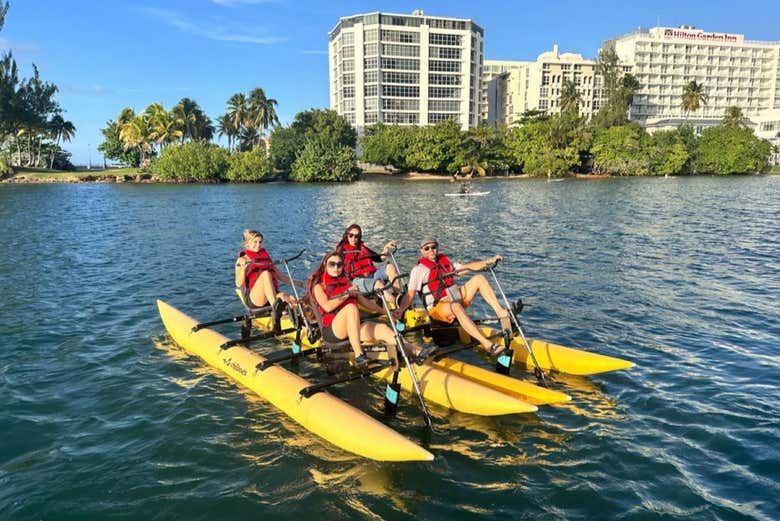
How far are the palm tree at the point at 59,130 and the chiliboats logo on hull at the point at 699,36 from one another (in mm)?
152141

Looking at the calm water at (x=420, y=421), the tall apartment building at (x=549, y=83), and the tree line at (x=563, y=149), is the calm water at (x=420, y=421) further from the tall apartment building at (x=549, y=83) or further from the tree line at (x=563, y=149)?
the tall apartment building at (x=549, y=83)

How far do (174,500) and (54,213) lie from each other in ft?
→ 134

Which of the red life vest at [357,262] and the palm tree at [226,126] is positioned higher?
the palm tree at [226,126]

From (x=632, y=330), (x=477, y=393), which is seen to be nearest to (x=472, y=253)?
(x=632, y=330)

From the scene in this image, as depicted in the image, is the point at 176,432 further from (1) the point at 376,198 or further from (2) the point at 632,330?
(1) the point at 376,198

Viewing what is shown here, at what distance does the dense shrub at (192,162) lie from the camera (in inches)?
3275

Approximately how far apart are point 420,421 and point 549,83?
14451 centimetres

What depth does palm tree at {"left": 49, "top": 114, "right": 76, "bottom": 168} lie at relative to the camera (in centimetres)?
9744

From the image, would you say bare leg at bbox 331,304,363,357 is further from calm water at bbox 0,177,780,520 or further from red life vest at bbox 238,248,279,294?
red life vest at bbox 238,248,279,294

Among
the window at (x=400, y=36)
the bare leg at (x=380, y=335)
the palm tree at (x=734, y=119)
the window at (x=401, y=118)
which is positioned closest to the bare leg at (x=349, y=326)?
the bare leg at (x=380, y=335)

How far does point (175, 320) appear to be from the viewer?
11.7 metres

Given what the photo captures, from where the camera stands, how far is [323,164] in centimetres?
8281

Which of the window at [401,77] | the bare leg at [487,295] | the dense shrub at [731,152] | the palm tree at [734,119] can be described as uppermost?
the window at [401,77]

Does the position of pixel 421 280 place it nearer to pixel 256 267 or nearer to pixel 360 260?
pixel 360 260
